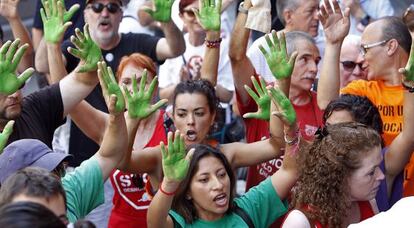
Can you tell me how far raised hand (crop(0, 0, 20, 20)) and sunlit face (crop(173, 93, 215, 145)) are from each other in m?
1.96

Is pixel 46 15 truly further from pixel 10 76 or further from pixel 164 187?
pixel 164 187

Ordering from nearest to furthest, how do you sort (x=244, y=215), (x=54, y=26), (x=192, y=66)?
(x=244, y=215), (x=54, y=26), (x=192, y=66)

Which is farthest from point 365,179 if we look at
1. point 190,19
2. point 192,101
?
point 190,19

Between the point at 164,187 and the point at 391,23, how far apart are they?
1978 millimetres

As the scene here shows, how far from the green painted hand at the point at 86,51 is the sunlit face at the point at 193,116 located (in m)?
0.56

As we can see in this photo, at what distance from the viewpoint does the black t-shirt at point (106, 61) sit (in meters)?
6.94

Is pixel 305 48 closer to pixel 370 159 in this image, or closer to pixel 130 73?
pixel 130 73

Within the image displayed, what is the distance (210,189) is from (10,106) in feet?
3.60

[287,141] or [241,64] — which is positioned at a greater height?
[241,64]

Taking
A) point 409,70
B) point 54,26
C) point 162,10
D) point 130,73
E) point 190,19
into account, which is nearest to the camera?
point 409,70

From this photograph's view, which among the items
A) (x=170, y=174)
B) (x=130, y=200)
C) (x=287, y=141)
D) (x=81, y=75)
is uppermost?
(x=81, y=75)

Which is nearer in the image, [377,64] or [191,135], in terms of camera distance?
[191,135]

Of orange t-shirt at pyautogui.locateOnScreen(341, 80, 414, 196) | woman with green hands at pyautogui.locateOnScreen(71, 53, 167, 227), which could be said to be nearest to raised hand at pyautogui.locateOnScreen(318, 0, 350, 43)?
orange t-shirt at pyautogui.locateOnScreen(341, 80, 414, 196)

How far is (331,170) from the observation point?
183 inches
